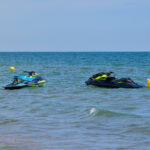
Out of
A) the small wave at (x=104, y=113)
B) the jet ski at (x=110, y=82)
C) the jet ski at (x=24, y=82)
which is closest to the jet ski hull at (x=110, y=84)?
the jet ski at (x=110, y=82)

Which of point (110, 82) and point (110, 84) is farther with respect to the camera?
point (110, 82)

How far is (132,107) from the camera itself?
15812 mm

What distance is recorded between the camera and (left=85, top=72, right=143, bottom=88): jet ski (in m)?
21.8

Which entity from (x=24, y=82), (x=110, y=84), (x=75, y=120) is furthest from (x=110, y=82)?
(x=75, y=120)

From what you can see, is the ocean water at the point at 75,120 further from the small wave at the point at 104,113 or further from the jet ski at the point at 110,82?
the jet ski at the point at 110,82

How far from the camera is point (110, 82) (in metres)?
22.3

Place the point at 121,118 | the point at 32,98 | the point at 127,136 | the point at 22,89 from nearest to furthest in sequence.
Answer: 1. the point at 127,136
2. the point at 121,118
3. the point at 32,98
4. the point at 22,89

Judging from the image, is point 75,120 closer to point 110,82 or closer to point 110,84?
point 110,84

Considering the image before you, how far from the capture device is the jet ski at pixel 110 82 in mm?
21812

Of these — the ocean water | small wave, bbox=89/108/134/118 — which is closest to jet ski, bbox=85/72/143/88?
the ocean water

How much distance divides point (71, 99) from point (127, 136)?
786 cm

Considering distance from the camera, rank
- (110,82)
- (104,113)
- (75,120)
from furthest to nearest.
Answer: (110,82)
(104,113)
(75,120)

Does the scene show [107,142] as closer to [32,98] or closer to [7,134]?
[7,134]

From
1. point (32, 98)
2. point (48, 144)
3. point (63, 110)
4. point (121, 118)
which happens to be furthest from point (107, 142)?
point (32, 98)
